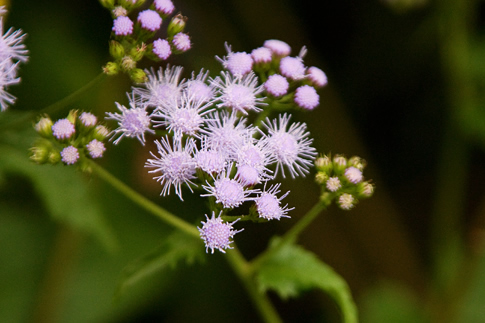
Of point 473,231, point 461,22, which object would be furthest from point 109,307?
point 461,22

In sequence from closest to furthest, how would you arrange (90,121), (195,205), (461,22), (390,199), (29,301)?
(90,121) < (29,301) < (195,205) < (461,22) < (390,199)

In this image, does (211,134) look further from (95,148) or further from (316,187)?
(316,187)

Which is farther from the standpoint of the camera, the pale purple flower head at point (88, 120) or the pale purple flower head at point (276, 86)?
the pale purple flower head at point (276, 86)

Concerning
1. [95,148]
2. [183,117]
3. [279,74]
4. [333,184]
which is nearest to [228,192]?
[183,117]

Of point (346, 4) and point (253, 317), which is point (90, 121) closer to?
point (253, 317)

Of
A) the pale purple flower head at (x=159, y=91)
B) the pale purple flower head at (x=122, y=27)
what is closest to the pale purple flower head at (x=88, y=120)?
the pale purple flower head at (x=159, y=91)

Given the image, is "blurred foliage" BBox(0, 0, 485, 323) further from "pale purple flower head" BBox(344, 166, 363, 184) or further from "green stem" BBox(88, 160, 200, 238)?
"pale purple flower head" BBox(344, 166, 363, 184)

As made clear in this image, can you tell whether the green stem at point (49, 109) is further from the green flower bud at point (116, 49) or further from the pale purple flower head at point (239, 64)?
the pale purple flower head at point (239, 64)
